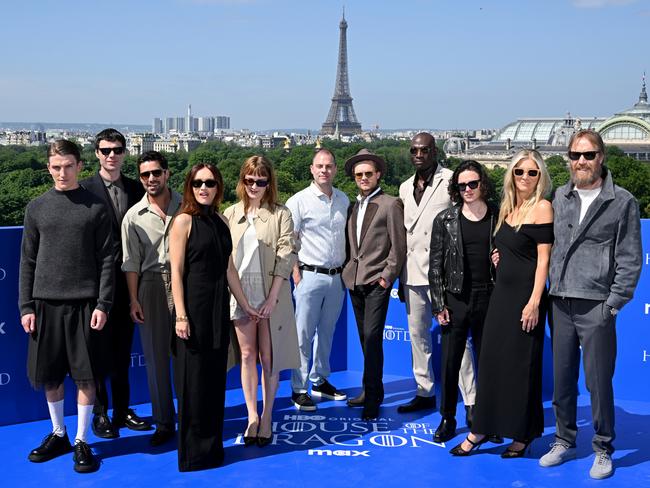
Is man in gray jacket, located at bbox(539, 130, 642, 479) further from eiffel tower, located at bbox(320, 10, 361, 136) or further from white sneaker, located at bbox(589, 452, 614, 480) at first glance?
eiffel tower, located at bbox(320, 10, 361, 136)

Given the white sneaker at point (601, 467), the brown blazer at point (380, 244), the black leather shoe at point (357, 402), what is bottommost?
the black leather shoe at point (357, 402)

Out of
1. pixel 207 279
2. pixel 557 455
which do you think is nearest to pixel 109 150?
pixel 207 279

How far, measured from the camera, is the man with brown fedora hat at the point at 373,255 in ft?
17.1

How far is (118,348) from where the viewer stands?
4.81 metres

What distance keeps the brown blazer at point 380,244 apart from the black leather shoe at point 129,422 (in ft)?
4.97

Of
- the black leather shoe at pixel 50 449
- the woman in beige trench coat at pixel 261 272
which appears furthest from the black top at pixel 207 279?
the black leather shoe at pixel 50 449

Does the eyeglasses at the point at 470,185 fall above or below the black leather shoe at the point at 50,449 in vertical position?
above

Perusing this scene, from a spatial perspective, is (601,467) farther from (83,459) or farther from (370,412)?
(83,459)

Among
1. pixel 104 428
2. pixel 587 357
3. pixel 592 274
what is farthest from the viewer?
pixel 104 428

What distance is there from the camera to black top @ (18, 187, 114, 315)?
167 inches

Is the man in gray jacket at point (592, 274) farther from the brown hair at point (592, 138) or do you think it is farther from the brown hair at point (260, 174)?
the brown hair at point (260, 174)

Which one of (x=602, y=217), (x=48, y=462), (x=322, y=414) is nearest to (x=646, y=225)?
(x=602, y=217)

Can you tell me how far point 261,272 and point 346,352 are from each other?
2214mm

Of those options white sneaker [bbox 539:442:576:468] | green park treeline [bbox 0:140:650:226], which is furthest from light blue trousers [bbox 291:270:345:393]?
green park treeline [bbox 0:140:650:226]
